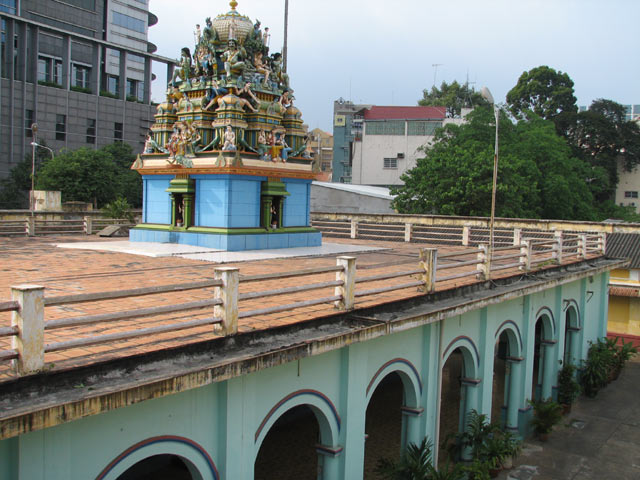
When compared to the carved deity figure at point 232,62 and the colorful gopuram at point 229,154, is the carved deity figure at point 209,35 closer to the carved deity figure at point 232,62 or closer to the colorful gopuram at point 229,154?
the colorful gopuram at point 229,154

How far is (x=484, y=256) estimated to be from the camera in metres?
12.2

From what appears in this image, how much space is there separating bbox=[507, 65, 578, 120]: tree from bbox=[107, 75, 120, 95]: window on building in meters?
36.0

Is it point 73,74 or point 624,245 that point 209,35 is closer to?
point 624,245

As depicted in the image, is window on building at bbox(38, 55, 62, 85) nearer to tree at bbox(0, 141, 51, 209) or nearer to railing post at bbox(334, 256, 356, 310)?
tree at bbox(0, 141, 51, 209)

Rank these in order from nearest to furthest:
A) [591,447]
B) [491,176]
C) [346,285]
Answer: [346,285] → [591,447] → [491,176]

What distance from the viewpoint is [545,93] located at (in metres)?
53.8

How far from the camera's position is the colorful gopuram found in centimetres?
1648

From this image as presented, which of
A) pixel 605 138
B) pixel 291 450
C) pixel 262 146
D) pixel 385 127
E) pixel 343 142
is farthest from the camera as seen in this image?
pixel 343 142

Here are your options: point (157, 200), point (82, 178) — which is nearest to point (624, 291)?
point (157, 200)

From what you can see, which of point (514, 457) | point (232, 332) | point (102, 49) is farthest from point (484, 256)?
point (102, 49)

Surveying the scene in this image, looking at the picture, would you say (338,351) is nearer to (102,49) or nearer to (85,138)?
(85,138)

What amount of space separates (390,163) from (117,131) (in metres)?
25.2

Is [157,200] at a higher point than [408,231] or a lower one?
higher

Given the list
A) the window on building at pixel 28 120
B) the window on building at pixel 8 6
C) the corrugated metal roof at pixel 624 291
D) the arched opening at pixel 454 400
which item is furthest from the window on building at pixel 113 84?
the corrugated metal roof at pixel 624 291
